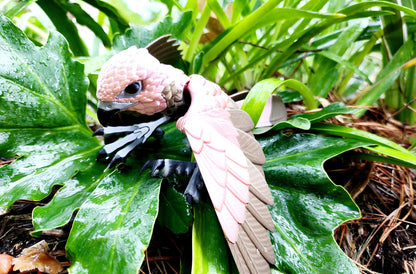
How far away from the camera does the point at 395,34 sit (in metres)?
1.03

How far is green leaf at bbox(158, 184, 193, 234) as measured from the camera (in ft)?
1.76

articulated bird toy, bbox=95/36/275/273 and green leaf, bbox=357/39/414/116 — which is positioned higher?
articulated bird toy, bbox=95/36/275/273

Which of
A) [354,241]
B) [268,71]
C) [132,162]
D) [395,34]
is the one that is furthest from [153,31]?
[395,34]

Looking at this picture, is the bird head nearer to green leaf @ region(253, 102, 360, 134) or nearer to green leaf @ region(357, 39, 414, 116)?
green leaf @ region(253, 102, 360, 134)

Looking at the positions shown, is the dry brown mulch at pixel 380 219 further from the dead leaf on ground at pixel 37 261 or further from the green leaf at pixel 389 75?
the dead leaf on ground at pixel 37 261

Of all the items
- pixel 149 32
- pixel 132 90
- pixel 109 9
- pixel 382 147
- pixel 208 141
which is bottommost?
pixel 382 147

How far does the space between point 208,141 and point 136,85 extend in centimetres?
17

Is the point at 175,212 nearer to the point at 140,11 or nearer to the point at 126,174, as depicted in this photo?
the point at 126,174

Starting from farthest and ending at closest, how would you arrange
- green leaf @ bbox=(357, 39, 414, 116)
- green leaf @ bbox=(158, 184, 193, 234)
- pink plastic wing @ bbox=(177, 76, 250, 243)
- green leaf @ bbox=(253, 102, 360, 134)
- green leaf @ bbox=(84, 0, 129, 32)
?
green leaf @ bbox=(357, 39, 414, 116) → green leaf @ bbox=(84, 0, 129, 32) → green leaf @ bbox=(253, 102, 360, 134) → green leaf @ bbox=(158, 184, 193, 234) → pink plastic wing @ bbox=(177, 76, 250, 243)

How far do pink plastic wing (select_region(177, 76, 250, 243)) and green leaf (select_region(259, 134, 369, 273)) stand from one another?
0.16 m

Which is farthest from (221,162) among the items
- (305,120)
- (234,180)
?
(305,120)

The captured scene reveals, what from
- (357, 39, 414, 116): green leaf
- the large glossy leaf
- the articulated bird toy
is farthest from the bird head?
(357, 39, 414, 116): green leaf

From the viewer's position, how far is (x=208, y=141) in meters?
0.46

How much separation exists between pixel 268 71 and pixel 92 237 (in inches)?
32.5
